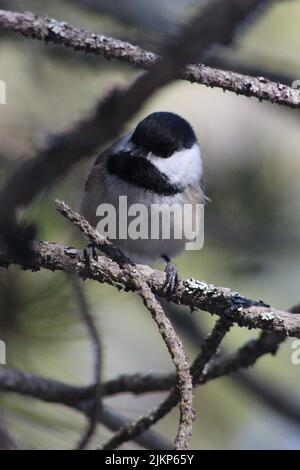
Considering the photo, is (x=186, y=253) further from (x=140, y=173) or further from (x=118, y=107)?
(x=118, y=107)

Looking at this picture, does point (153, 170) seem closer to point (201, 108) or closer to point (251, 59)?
point (251, 59)

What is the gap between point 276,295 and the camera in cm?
324

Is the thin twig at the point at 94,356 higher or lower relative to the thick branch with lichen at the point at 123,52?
lower

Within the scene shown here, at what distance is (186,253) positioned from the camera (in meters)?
3.11

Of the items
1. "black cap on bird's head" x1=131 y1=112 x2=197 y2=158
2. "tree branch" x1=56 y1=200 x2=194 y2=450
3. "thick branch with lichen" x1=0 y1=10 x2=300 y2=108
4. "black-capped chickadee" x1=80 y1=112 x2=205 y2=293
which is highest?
"thick branch with lichen" x1=0 y1=10 x2=300 y2=108

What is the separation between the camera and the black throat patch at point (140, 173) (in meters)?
2.38

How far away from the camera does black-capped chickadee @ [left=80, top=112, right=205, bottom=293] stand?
7.80 ft

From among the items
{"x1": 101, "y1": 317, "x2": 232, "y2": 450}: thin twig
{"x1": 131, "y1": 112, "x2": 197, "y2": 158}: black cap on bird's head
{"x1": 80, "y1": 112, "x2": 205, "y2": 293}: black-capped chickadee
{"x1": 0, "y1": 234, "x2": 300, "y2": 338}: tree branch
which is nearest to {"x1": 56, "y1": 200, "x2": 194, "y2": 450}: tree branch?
{"x1": 0, "y1": 234, "x2": 300, "y2": 338}: tree branch

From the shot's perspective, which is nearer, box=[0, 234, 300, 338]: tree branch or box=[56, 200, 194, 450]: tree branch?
box=[56, 200, 194, 450]: tree branch

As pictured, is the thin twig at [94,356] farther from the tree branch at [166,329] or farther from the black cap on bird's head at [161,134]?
the black cap on bird's head at [161,134]

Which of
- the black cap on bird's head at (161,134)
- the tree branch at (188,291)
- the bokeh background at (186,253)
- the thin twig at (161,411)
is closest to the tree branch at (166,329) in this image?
the tree branch at (188,291)

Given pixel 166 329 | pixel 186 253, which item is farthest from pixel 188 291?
pixel 186 253

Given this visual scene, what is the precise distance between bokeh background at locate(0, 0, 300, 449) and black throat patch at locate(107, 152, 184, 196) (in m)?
0.17

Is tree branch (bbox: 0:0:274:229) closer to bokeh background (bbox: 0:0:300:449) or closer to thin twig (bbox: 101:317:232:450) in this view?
thin twig (bbox: 101:317:232:450)
